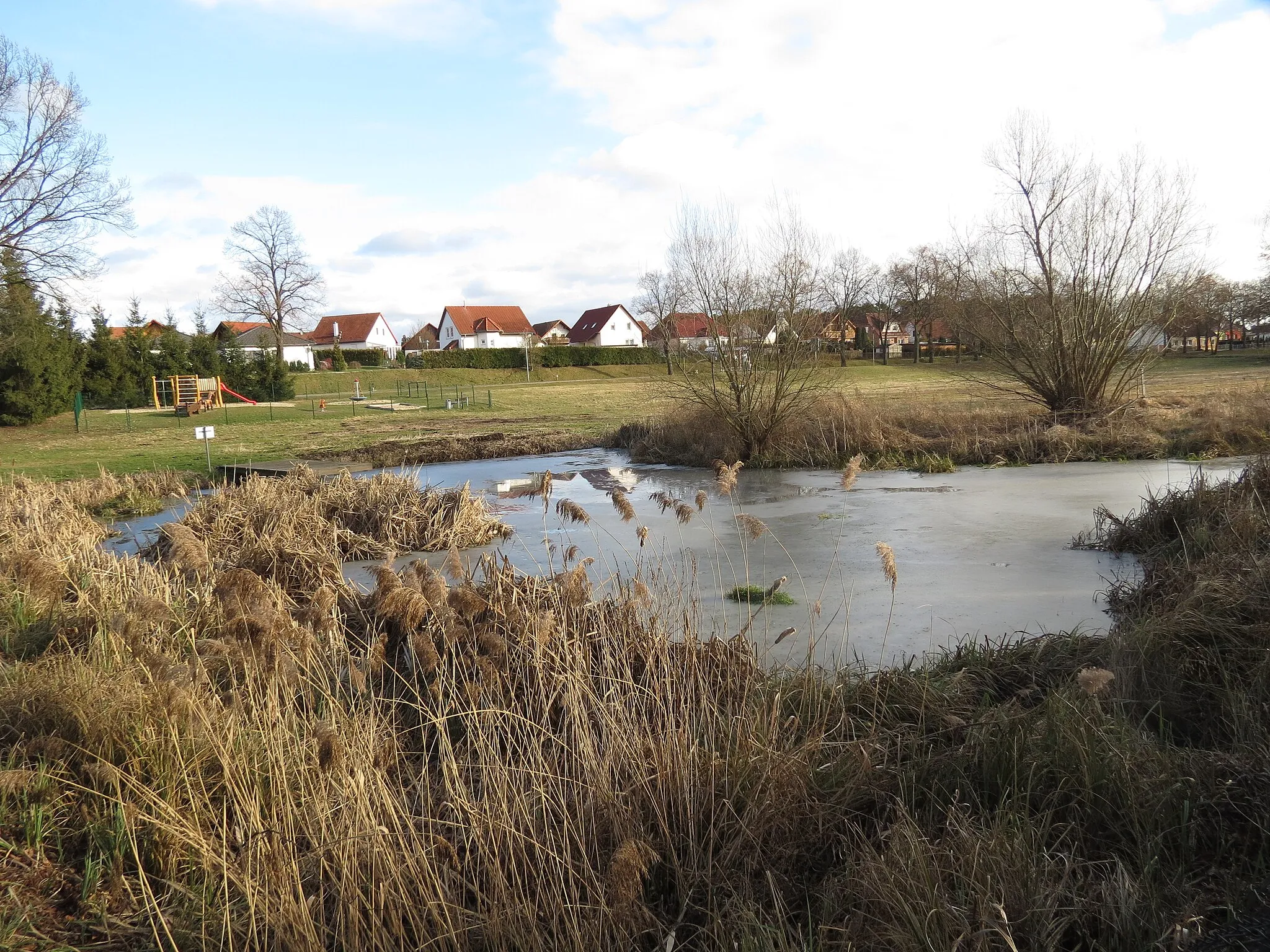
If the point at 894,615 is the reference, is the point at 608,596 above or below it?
above

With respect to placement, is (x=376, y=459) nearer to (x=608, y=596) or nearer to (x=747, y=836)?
(x=608, y=596)

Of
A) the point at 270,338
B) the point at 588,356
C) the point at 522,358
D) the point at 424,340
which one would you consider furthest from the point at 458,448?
the point at 424,340

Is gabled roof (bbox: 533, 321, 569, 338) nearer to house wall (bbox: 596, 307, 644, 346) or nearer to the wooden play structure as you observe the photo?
house wall (bbox: 596, 307, 644, 346)

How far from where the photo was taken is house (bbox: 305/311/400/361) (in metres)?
92.2

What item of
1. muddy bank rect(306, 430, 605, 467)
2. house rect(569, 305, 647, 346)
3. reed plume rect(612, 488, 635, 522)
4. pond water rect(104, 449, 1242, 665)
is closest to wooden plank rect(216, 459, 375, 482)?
muddy bank rect(306, 430, 605, 467)

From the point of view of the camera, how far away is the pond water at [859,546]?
659cm

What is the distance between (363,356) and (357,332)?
1144 inches

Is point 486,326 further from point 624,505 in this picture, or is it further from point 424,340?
point 624,505

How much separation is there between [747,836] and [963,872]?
781 millimetres

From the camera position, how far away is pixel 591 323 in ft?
300

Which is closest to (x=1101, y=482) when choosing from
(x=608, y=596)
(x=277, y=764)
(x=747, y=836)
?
(x=608, y=596)

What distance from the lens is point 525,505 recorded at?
1340 cm

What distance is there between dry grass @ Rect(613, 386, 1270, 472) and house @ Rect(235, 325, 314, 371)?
47165mm

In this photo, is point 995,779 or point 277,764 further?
point 995,779
